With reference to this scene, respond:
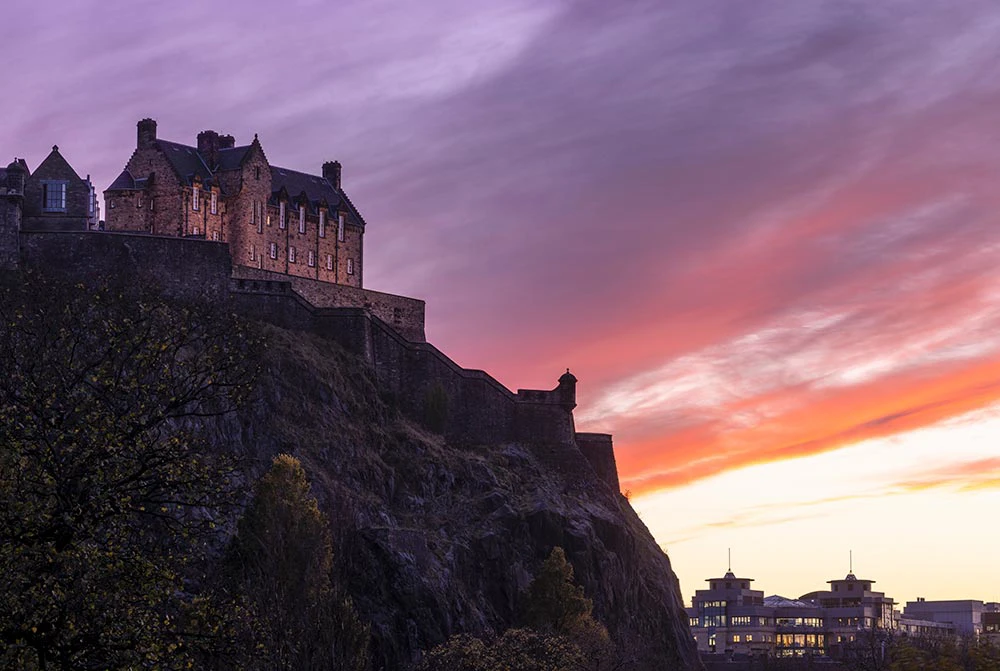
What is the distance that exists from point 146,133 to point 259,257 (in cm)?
1446

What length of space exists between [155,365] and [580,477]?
3508 inches

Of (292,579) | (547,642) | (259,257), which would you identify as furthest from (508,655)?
(259,257)

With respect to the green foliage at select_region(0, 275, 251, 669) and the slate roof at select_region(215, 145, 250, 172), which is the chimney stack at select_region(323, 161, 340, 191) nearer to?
the slate roof at select_region(215, 145, 250, 172)

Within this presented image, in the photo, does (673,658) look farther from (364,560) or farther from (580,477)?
(364,560)

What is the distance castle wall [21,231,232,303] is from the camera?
102m

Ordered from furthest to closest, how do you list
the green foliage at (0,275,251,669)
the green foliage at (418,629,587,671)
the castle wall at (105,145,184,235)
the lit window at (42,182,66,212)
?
the castle wall at (105,145,184,235), the lit window at (42,182,66,212), the green foliage at (418,629,587,671), the green foliage at (0,275,251,669)

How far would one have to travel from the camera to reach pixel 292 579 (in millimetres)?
75500

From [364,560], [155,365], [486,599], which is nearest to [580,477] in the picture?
[486,599]

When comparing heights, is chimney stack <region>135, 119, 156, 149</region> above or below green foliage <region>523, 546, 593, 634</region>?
above

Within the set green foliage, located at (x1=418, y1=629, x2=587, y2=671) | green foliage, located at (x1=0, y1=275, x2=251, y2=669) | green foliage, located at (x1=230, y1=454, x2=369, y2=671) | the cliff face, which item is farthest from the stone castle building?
green foliage, located at (x1=0, y1=275, x2=251, y2=669)

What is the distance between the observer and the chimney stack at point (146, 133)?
120812 millimetres

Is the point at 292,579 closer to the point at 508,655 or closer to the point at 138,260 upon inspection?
the point at 508,655

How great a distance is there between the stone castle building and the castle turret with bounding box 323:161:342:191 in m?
5.39

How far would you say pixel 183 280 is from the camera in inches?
4131
